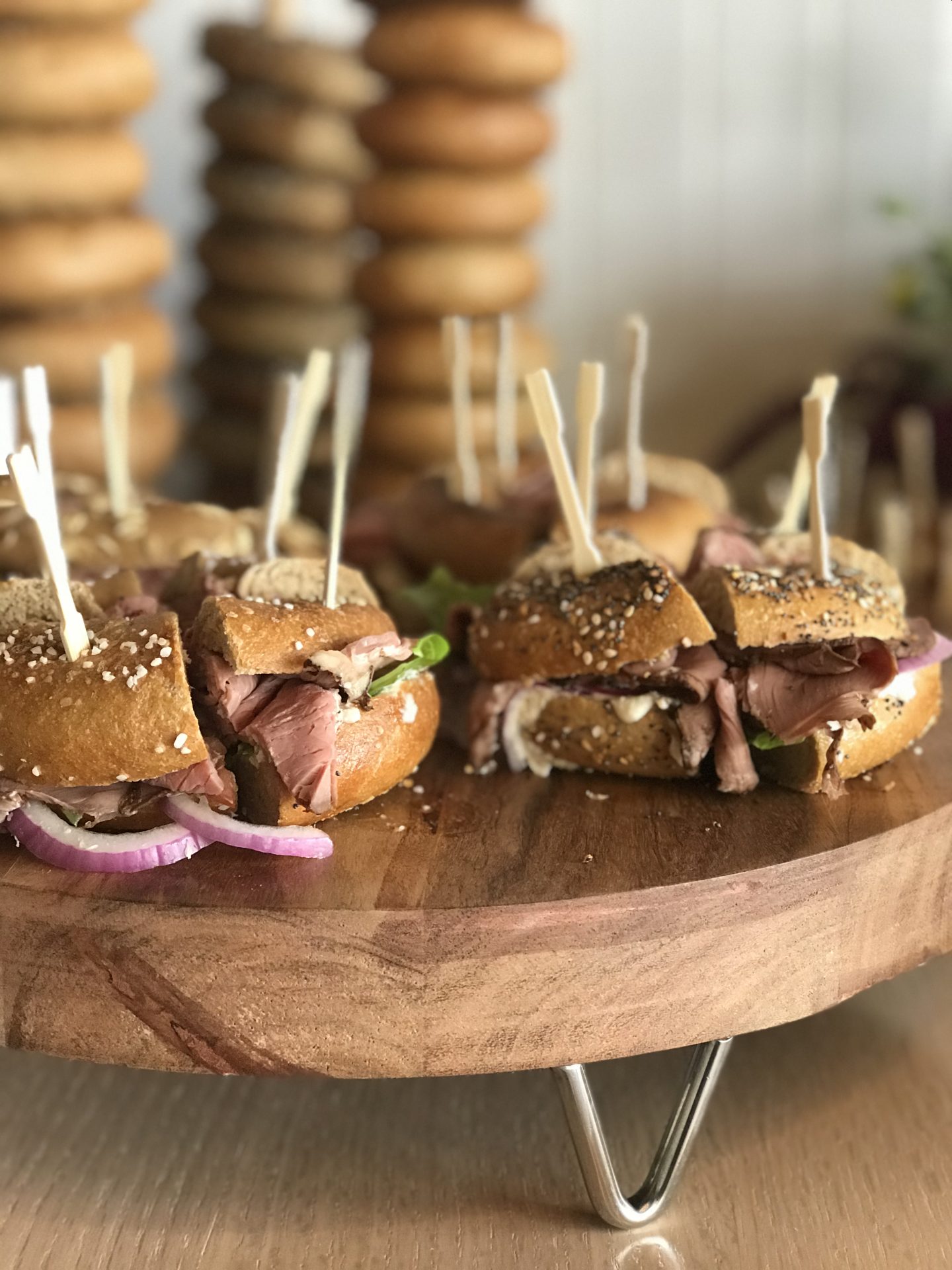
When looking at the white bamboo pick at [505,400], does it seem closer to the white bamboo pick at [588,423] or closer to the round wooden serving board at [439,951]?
the white bamboo pick at [588,423]

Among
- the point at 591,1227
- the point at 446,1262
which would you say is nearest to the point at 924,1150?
the point at 591,1227

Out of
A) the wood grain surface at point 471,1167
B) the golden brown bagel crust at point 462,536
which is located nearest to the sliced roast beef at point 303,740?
the wood grain surface at point 471,1167

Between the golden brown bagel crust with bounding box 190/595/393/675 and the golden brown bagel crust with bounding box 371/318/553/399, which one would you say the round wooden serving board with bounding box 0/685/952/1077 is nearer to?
the golden brown bagel crust with bounding box 190/595/393/675

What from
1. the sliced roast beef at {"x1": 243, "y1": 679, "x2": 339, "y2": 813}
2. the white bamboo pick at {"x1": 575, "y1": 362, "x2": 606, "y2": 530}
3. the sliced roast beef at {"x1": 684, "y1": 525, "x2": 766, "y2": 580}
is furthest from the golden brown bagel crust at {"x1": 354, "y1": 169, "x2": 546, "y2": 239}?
the sliced roast beef at {"x1": 243, "y1": 679, "x2": 339, "y2": 813}

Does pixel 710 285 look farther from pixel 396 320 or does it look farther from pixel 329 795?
pixel 329 795

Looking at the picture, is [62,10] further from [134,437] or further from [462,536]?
[462,536]

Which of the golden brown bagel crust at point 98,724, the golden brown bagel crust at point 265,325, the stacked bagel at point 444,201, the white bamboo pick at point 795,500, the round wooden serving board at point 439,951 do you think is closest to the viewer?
the round wooden serving board at point 439,951

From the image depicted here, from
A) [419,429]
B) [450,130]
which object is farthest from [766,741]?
[450,130]
